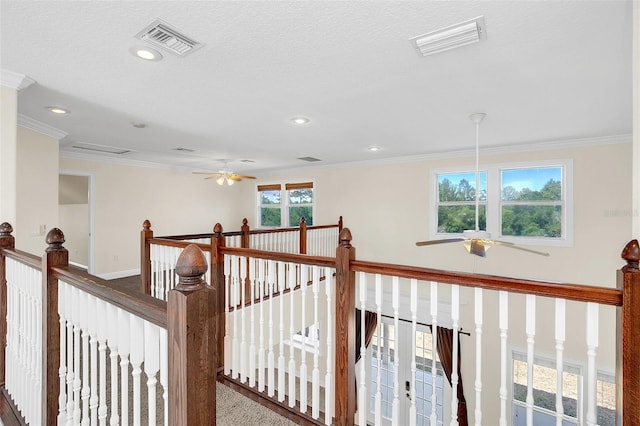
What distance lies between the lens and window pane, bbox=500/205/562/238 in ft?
15.2

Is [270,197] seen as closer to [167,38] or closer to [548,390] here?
[167,38]

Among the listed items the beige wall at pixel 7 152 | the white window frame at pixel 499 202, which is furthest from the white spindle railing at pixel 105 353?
the white window frame at pixel 499 202

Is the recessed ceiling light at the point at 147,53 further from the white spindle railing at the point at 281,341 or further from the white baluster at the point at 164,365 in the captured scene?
the white baluster at the point at 164,365

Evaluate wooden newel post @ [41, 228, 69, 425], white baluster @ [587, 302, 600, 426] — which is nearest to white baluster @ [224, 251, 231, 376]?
wooden newel post @ [41, 228, 69, 425]

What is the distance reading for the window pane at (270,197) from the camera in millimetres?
8117

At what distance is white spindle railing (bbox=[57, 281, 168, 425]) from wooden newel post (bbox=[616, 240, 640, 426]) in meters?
1.59

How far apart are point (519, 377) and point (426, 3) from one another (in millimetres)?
5569

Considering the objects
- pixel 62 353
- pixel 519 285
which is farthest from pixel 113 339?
pixel 519 285

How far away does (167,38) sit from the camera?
76.2 inches

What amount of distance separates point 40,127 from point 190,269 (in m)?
4.52

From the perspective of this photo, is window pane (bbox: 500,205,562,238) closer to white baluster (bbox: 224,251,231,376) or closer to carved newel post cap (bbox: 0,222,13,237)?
white baluster (bbox: 224,251,231,376)

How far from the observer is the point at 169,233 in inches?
272

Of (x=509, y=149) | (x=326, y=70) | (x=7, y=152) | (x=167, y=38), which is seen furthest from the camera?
(x=509, y=149)

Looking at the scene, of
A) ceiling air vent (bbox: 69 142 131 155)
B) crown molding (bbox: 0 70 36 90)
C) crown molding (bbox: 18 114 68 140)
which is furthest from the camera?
ceiling air vent (bbox: 69 142 131 155)
